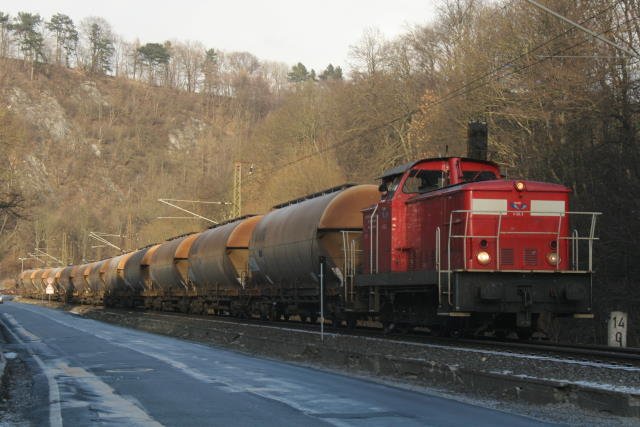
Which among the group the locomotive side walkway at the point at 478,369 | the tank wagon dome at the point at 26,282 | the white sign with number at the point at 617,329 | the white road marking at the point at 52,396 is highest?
the tank wagon dome at the point at 26,282

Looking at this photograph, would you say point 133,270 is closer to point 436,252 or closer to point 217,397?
point 436,252

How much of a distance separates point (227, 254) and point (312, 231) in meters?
9.63

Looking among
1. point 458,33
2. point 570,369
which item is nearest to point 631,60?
point 570,369

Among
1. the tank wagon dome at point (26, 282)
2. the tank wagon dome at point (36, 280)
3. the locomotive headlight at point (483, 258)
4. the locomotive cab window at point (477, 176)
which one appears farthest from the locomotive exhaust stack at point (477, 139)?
the tank wagon dome at point (26, 282)

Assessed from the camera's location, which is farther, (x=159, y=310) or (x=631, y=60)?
(x=159, y=310)

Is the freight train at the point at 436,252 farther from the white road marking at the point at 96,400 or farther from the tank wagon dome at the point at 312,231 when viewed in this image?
the white road marking at the point at 96,400

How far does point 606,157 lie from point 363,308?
12419mm

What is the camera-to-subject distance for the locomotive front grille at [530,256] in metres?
15.5

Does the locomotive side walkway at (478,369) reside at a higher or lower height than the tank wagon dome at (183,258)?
lower

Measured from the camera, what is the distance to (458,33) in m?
54.8

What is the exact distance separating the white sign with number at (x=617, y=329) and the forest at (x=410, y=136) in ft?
18.1

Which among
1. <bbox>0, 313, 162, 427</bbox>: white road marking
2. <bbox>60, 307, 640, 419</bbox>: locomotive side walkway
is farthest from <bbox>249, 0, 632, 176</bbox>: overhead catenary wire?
<bbox>0, 313, 162, 427</bbox>: white road marking

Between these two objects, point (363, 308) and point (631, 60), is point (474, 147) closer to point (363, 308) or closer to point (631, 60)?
point (631, 60)

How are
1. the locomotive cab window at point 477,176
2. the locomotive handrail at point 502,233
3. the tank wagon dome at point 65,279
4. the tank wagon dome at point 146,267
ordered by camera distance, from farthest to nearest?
the tank wagon dome at point 65,279 < the tank wagon dome at point 146,267 < the locomotive cab window at point 477,176 < the locomotive handrail at point 502,233
